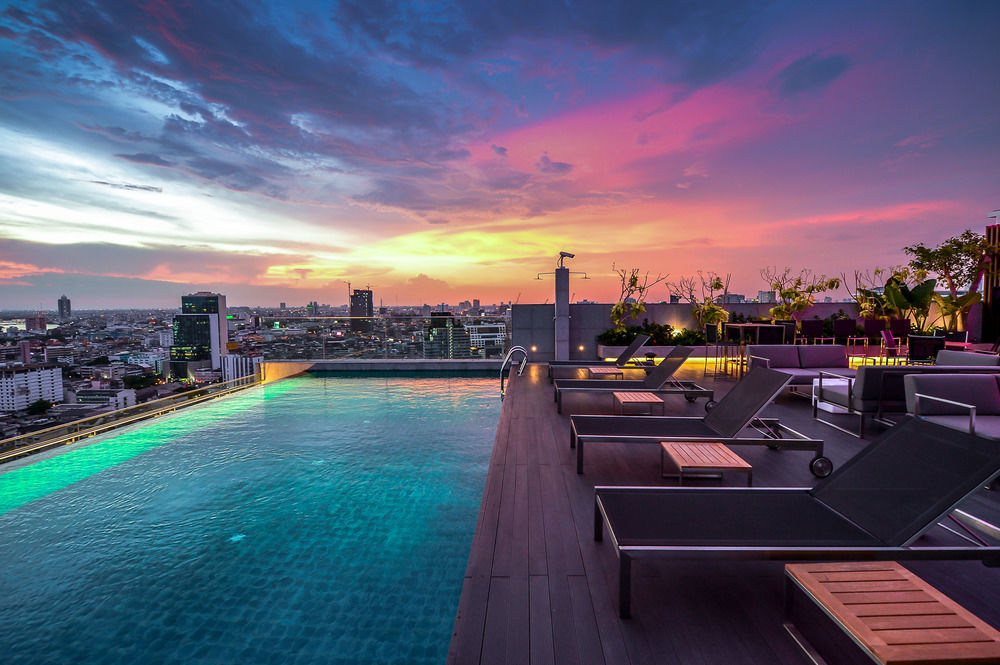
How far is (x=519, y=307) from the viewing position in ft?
35.3

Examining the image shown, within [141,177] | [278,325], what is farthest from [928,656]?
[141,177]

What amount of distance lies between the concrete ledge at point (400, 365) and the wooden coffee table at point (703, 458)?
313 inches

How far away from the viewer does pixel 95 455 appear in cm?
545

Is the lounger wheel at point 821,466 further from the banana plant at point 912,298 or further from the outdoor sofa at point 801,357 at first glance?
the banana plant at point 912,298

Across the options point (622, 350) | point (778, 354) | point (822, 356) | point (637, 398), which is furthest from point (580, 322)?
point (637, 398)

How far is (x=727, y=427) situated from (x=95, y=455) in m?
7.41

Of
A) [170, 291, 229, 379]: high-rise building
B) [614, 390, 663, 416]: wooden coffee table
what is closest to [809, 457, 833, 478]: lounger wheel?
[614, 390, 663, 416]: wooden coffee table

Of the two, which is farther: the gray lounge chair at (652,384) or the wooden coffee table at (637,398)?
the gray lounge chair at (652,384)

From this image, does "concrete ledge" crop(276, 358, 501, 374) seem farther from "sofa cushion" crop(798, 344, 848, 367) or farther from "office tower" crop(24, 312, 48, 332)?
"sofa cushion" crop(798, 344, 848, 367)

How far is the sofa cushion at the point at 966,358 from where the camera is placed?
4512 millimetres

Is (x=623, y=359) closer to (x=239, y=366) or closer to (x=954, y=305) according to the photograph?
(x=954, y=305)

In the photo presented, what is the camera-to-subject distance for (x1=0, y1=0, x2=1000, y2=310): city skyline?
8.17m

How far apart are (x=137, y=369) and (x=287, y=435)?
3305 millimetres

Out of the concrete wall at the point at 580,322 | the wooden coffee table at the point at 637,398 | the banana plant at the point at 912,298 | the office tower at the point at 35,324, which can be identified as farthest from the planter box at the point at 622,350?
the office tower at the point at 35,324
